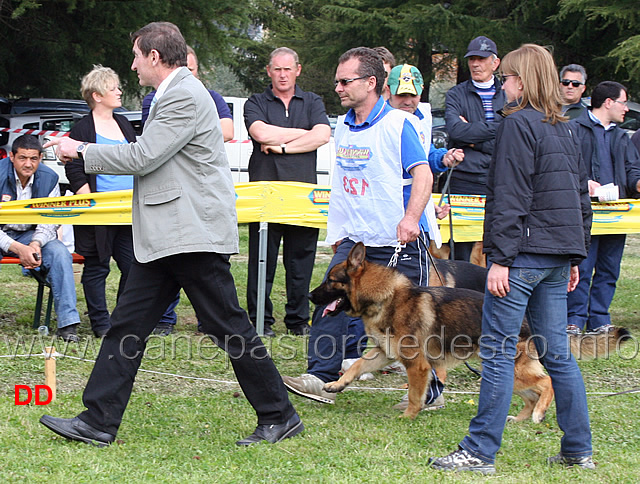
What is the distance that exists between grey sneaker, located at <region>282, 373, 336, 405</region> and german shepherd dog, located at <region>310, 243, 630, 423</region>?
0.06 meters

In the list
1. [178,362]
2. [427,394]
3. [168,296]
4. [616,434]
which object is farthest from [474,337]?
[178,362]

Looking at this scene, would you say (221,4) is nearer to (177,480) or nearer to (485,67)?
(485,67)

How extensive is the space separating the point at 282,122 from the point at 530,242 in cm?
384

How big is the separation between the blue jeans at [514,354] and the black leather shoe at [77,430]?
1.77m

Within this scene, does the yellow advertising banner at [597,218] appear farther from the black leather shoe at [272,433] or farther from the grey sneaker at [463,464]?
the grey sneaker at [463,464]

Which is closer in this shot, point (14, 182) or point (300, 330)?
point (14, 182)

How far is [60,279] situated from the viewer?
6.36m

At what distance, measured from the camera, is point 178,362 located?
586 cm

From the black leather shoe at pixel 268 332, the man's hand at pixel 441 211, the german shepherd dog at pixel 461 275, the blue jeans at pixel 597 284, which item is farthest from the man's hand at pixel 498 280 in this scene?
the blue jeans at pixel 597 284

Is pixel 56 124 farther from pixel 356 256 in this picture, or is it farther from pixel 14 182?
pixel 356 256

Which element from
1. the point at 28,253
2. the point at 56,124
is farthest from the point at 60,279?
the point at 56,124

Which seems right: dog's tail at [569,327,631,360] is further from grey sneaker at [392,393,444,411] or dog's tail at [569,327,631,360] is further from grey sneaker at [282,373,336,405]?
grey sneaker at [282,373,336,405]

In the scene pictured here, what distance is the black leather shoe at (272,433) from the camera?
13.3 feet

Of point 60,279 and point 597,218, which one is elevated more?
point 597,218
